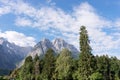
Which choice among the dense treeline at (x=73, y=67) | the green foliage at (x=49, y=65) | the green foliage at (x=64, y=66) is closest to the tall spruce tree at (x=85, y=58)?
the dense treeline at (x=73, y=67)

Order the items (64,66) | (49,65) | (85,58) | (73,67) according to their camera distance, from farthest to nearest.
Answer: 1. (49,65)
2. (73,67)
3. (64,66)
4. (85,58)

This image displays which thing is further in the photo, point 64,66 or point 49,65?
point 49,65

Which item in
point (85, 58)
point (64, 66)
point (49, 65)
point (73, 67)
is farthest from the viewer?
point (49, 65)

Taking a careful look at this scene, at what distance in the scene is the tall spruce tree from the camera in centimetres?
9744

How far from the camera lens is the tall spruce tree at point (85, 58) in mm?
97438

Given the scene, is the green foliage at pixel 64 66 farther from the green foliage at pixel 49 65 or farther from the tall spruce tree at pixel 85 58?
the tall spruce tree at pixel 85 58

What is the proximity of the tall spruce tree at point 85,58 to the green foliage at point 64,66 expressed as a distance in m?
31.4

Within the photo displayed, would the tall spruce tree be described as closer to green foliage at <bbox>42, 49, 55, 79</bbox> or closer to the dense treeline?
the dense treeline

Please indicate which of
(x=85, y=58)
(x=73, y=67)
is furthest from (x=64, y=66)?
(x=85, y=58)

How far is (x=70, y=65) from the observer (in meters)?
132

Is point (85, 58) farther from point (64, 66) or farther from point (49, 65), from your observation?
point (49, 65)

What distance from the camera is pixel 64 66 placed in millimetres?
131875

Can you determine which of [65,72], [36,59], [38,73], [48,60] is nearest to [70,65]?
[65,72]

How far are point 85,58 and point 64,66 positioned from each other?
34073 mm
